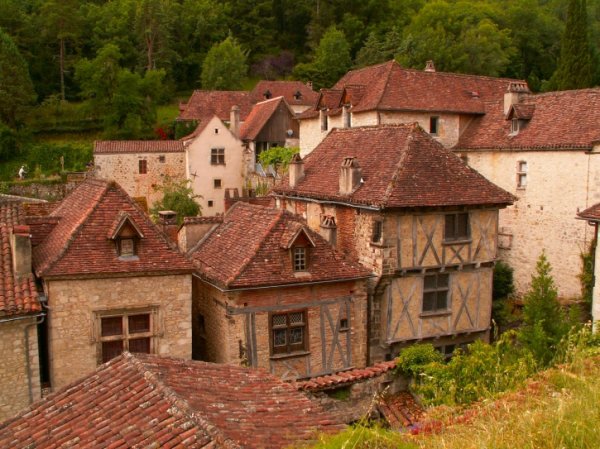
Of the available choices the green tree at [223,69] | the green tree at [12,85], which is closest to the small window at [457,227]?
the green tree at [12,85]

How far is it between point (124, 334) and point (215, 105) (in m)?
40.9

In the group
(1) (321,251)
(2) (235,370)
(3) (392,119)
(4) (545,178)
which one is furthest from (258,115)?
(2) (235,370)

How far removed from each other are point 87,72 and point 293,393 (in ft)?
178

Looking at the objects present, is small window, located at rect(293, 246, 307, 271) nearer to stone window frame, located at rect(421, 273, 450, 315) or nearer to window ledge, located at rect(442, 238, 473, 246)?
stone window frame, located at rect(421, 273, 450, 315)

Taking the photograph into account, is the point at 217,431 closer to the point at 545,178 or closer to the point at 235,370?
the point at 235,370

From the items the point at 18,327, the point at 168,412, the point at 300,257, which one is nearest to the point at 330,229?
the point at 300,257

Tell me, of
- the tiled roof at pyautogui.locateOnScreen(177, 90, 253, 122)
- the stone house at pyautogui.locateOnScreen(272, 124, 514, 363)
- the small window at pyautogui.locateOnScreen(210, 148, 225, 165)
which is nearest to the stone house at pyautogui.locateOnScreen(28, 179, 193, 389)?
the stone house at pyautogui.locateOnScreen(272, 124, 514, 363)

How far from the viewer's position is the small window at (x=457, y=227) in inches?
779

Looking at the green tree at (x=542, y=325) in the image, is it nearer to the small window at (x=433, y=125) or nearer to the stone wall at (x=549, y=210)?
the stone wall at (x=549, y=210)

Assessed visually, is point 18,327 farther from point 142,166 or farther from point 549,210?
point 142,166

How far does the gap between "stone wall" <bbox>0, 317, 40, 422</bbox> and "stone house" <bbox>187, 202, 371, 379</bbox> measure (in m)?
4.90

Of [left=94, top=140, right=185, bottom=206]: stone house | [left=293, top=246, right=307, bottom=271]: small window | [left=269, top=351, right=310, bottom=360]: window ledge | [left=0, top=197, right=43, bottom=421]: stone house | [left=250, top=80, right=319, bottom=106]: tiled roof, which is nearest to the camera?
[left=0, top=197, right=43, bottom=421]: stone house

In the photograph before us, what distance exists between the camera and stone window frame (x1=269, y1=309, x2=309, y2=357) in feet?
56.7

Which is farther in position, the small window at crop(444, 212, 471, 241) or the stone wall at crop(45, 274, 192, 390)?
the small window at crop(444, 212, 471, 241)
